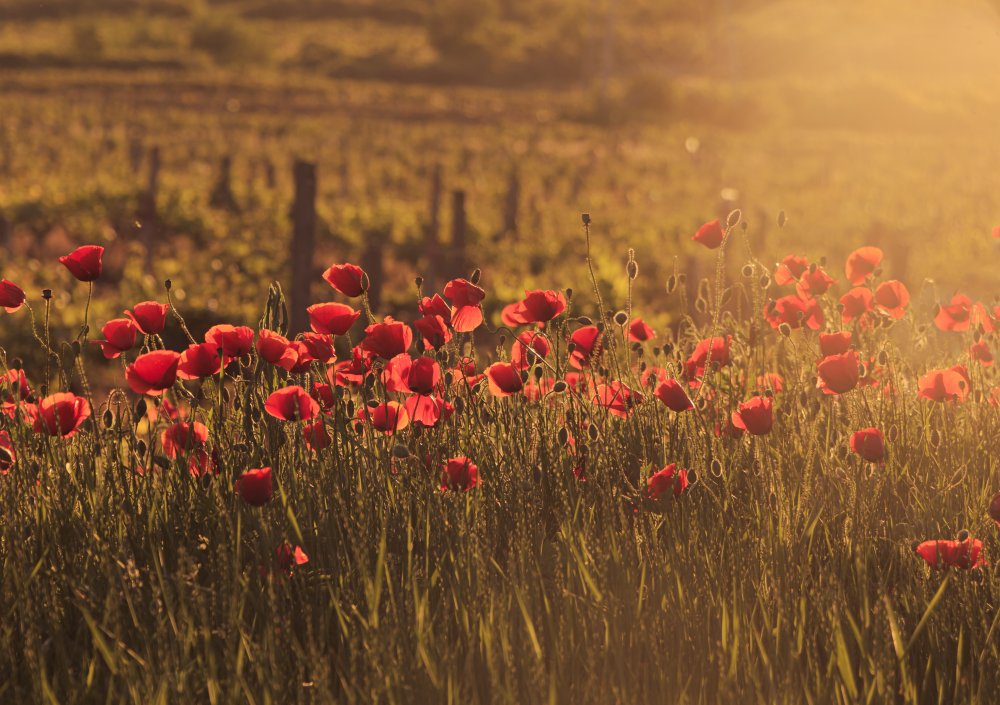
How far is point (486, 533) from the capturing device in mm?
2936

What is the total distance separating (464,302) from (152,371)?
0.82 metres

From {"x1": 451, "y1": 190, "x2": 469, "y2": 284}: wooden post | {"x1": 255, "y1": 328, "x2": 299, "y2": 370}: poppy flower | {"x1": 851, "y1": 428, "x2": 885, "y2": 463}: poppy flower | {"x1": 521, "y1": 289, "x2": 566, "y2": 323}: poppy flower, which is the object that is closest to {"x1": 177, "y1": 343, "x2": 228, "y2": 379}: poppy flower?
{"x1": 255, "y1": 328, "x2": 299, "y2": 370}: poppy flower

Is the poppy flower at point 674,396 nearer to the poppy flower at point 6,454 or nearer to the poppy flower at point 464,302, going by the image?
the poppy flower at point 464,302

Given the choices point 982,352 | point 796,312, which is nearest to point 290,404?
point 796,312

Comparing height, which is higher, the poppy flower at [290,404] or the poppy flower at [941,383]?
the poppy flower at [941,383]

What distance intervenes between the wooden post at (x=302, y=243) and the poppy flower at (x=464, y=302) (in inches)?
200

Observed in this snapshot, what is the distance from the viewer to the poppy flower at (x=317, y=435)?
3.13m

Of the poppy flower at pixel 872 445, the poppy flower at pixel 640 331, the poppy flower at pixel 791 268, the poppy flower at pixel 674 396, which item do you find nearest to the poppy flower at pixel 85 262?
the poppy flower at pixel 674 396

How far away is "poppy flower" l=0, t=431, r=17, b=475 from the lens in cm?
305

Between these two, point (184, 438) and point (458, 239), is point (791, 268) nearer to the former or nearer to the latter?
point (184, 438)

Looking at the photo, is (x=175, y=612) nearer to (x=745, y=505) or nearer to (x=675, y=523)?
(x=675, y=523)

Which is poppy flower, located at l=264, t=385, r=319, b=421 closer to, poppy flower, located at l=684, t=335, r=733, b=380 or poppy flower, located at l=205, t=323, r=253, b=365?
poppy flower, located at l=205, t=323, r=253, b=365

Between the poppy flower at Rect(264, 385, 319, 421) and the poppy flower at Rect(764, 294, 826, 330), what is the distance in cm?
150

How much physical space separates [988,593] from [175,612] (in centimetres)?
190
